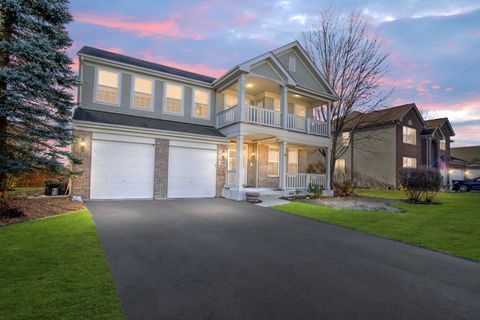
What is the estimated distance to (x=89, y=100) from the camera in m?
12.3

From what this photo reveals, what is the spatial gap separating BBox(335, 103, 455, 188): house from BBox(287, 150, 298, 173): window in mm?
7895

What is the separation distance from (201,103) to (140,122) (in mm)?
4200

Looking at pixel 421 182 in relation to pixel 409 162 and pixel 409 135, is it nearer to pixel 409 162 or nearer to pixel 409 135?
pixel 409 162

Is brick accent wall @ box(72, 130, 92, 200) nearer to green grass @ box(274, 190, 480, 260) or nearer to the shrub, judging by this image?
green grass @ box(274, 190, 480, 260)

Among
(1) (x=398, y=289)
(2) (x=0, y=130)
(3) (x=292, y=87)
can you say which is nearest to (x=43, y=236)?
(2) (x=0, y=130)

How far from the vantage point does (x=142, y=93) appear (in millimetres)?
13625

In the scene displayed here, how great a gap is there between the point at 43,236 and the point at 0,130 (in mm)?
4685

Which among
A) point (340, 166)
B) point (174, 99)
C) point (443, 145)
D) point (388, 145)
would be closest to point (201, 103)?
point (174, 99)

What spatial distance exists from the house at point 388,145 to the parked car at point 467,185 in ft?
11.5

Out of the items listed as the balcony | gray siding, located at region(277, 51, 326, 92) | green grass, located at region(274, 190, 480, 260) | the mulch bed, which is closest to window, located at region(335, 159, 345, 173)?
the balcony

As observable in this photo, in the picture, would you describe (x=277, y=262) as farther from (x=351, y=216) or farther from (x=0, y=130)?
(x=0, y=130)

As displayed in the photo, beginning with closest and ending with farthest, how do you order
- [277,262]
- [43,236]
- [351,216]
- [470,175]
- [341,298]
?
[341,298], [277,262], [43,236], [351,216], [470,175]

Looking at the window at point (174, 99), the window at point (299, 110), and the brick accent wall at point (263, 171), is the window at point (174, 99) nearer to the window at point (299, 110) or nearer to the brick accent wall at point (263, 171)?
the brick accent wall at point (263, 171)

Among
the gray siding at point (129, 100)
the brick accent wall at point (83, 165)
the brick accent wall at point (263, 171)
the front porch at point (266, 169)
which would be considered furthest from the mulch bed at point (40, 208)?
the brick accent wall at point (263, 171)
